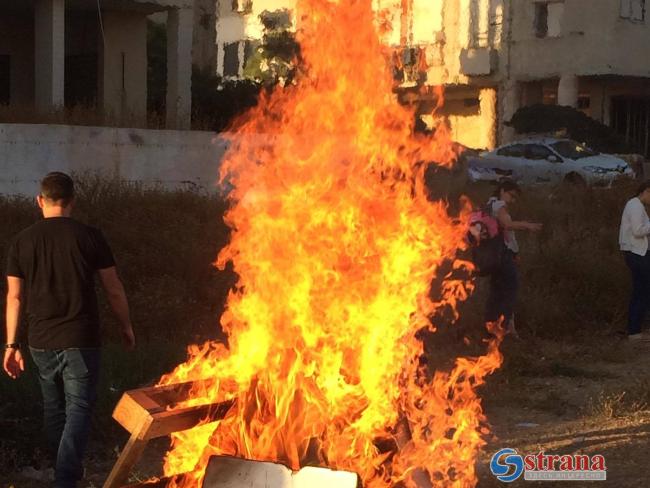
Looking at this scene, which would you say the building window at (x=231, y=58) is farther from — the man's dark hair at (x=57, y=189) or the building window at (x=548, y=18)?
the man's dark hair at (x=57, y=189)

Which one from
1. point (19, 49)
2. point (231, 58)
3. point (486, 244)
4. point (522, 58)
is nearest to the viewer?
point (486, 244)

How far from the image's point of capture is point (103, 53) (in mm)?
20797

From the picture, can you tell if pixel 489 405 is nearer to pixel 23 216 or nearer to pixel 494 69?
pixel 23 216

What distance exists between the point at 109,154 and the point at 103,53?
532 cm

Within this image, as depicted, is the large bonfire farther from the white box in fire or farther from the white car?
the white car

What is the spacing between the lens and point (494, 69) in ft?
125

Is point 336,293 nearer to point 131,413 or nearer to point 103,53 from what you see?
point 131,413

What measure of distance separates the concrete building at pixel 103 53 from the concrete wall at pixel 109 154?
2.18 meters

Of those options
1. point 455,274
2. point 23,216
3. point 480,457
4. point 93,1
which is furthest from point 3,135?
point 480,457

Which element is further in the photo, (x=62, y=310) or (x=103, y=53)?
(x=103, y=53)

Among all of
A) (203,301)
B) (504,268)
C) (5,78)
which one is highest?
(5,78)

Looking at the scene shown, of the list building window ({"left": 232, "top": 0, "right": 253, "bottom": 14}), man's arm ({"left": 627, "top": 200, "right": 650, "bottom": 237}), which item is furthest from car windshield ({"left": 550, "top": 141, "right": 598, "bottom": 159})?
building window ({"left": 232, "top": 0, "right": 253, "bottom": 14})

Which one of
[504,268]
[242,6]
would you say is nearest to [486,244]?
[504,268]

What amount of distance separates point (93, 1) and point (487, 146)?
22459 mm
